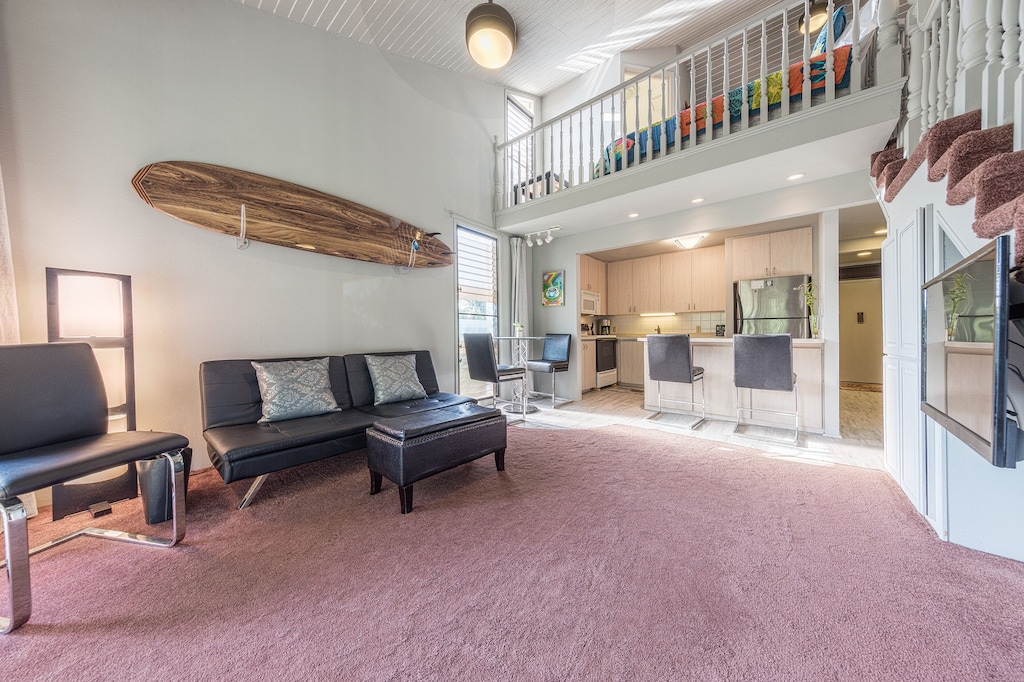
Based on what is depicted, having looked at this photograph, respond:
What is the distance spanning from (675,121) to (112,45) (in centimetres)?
417

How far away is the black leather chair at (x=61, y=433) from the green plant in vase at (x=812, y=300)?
5.23 meters

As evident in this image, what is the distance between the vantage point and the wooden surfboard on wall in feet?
7.81

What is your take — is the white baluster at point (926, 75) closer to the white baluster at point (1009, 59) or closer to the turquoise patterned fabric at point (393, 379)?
the white baluster at point (1009, 59)

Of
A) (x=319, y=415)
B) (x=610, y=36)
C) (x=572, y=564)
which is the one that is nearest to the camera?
(x=572, y=564)

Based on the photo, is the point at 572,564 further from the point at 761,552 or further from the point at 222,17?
the point at 222,17

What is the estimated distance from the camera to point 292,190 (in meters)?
2.94

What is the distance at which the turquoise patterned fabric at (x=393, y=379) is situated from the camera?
304 cm

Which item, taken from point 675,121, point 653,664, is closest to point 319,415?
point 653,664

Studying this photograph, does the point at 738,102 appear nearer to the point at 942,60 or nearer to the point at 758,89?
the point at 758,89

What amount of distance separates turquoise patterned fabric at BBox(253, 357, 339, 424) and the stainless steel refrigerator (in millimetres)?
4733

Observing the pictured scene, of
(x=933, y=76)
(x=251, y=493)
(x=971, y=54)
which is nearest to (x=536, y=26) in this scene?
(x=933, y=76)

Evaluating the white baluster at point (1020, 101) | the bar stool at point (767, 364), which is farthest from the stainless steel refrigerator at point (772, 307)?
the white baluster at point (1020, 101)

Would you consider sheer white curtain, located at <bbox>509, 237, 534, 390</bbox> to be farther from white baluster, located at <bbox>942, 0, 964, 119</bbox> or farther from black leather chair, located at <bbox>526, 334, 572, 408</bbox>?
white baluster, located at <bbox>942, 0, 964, 119</bbox>

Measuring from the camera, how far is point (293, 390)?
252 centimetres
